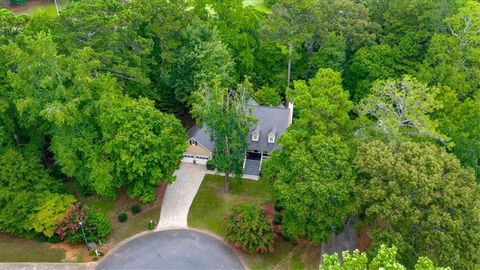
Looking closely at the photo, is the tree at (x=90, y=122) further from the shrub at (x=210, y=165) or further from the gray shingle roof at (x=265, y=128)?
the gray shingle roof at (x=265, y=128)

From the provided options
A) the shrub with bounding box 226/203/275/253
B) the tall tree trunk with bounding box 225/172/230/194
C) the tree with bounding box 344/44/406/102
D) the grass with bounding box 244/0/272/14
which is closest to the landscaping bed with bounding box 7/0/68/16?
the grass with bounding box 244/0/272/14

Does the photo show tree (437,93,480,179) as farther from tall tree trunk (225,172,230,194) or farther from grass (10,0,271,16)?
grass (10,0,271,16)

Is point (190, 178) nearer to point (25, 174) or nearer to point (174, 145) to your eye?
point (174, 145)

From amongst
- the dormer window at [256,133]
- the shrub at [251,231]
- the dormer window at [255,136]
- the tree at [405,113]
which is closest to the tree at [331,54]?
the dormer window at [256,133]

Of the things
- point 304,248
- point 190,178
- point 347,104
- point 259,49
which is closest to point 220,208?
point 190,178

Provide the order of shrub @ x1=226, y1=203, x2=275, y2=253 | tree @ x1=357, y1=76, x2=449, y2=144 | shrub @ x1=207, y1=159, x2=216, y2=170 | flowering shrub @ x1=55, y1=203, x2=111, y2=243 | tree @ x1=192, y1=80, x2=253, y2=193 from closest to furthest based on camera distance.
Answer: tree @ x1=357, y1=76, x2=449, y2=144 < shrub @ x1=226, y1=203, x2=275, y2=253 < flowering shrub @ x1=55, y1=203, x2=111, y2=243 < tree @ x1=192, y1=80, x2=253, y2=193 < shrub @ x1=207, y1=159, x2=216, y2=170

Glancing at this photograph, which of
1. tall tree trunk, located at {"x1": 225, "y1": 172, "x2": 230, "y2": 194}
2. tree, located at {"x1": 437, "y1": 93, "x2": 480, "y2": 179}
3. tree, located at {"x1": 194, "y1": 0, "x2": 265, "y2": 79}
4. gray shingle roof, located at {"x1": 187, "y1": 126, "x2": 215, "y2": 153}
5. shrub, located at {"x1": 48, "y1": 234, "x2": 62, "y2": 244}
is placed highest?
tree, located at {"x1": 194, "y1": 0, "x2": 265, "y2": 79}

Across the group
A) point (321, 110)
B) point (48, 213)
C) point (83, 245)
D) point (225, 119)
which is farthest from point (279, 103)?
point (48, 213)
